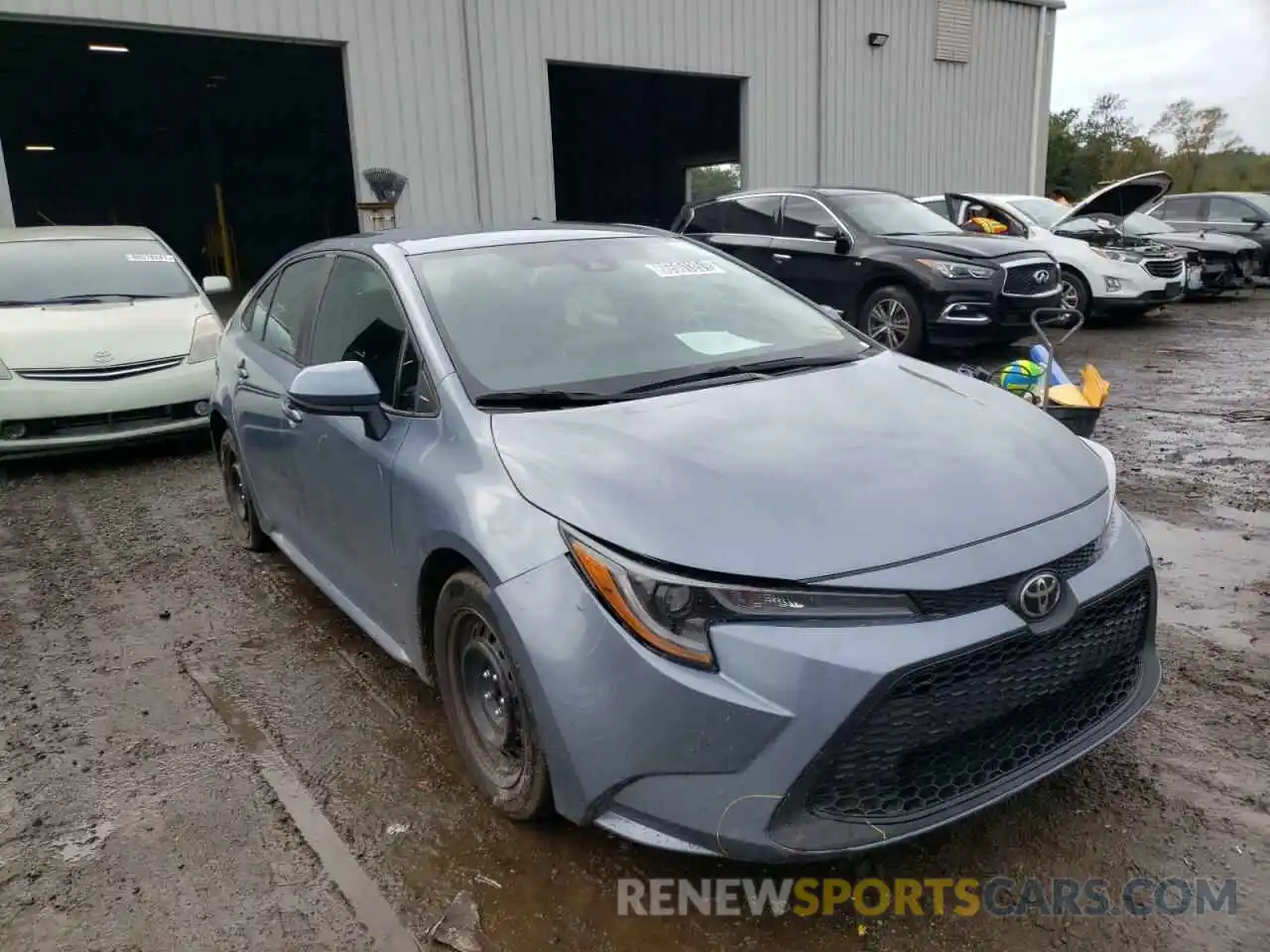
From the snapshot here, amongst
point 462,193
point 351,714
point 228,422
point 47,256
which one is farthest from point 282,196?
point 351,714

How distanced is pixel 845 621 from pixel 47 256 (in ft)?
23.9

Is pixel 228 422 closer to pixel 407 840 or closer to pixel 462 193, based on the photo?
pixel 407 840

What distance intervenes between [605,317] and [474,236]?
0.69 m

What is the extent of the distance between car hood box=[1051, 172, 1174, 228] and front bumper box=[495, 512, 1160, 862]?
10368 mm

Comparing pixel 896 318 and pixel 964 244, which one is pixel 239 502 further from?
pixel 964 244

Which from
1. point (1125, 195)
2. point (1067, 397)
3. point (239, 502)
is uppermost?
point (1125, 195)

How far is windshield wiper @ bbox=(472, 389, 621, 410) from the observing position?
8.92 ft

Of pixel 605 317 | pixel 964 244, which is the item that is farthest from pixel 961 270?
pixel 605 317

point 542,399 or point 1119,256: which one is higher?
point 542,399

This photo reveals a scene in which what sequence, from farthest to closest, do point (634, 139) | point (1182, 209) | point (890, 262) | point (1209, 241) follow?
point (634, 139)
point (1182, 209)
point (1209, 241)
point (890, 262)

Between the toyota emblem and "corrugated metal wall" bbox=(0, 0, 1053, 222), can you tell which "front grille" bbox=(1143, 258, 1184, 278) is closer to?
"corrugated metal wall" bbox=(0, 0, 1053, 222)

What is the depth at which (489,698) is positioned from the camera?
259 cm

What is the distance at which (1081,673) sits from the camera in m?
2.26

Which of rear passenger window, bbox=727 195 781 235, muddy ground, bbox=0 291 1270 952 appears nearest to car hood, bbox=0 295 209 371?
muddy ground, bbox=0 291 1270 952
